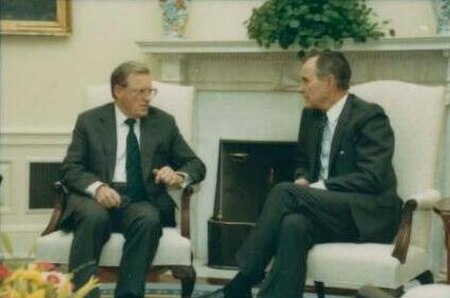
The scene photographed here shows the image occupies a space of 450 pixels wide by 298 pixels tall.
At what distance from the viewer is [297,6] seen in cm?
455

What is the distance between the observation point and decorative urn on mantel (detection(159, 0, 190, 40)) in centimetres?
493

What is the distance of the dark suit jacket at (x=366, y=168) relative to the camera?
139 inches

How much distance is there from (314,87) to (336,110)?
0.14 m

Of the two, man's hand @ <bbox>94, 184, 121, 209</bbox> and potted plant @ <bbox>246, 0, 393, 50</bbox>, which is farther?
potted plant @ <bbox>246, 0, 393, 50</bbox>

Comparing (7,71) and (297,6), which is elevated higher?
(297,6)

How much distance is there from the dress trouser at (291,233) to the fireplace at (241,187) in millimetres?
1454

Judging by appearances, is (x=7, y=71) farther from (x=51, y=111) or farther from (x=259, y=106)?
(x=259, y=106)

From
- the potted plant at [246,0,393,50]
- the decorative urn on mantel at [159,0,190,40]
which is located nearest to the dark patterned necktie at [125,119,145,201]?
the potted plant at [246,0,393,50]

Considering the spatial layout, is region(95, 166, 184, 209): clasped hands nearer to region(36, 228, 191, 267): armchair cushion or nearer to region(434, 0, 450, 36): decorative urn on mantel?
region(36, 228, 191, 267): armchair cushion

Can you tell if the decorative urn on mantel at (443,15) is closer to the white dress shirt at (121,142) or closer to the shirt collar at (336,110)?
the shirt collar at (336,110)

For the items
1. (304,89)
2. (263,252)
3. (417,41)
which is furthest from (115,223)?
(417,41)

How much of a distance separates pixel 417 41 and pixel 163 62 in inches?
59.2

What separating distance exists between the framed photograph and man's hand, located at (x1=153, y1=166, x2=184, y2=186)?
66.4 inches

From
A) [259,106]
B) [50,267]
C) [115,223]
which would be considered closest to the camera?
[50,267]
